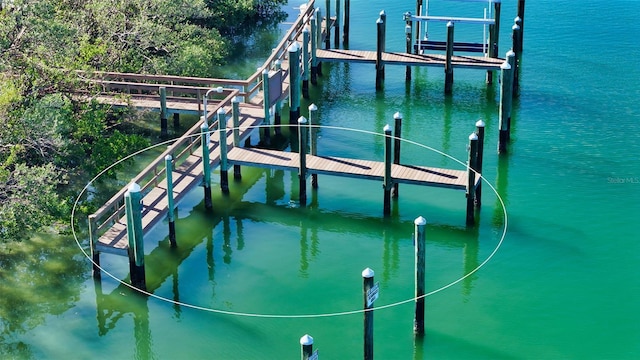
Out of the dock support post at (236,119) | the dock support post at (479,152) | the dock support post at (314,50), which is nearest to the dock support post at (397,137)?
the dock support post at (479,152)

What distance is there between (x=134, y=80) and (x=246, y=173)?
575cm

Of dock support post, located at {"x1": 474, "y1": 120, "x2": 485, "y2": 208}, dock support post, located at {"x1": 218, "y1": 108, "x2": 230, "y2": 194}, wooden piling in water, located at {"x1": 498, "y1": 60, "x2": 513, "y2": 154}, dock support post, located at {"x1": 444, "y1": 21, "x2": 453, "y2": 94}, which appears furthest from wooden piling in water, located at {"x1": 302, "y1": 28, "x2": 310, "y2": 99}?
dock support post, located at {"x1": 474, "y1": 120, "x2": 485, "y2": 208}

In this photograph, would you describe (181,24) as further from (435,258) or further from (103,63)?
(435,258)

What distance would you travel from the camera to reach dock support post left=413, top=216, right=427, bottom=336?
24.4 meters

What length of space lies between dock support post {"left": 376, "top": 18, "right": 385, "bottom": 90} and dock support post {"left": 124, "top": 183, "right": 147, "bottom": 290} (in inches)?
621

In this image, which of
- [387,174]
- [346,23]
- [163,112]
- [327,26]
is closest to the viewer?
[387,174]

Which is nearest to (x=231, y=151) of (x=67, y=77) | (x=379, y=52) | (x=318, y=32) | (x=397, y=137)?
(x=397, y=137)

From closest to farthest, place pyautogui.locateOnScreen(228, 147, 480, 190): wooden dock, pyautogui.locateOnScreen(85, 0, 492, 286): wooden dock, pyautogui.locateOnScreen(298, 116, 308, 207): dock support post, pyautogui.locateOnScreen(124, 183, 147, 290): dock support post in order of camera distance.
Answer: pyautogui.locateOnScreen(124, 183, 147, 290): dock support post
pyautogui.locateOnScreen(85, 0, 492, 286): wooden dock
pyautogui.locateOnScreen(228, 147, 480, 190): wooden dock
pyautogui.locateOnScreen(298, 116, 308, 207): dock support post

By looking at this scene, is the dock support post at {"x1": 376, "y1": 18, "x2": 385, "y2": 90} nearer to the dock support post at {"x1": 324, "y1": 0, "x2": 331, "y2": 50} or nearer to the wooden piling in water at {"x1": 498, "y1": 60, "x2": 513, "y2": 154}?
the dock support post at {"x1": 324, "y1": 0, "x2": 331, "y2": 50}

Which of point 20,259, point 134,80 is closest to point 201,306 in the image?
point 20,259

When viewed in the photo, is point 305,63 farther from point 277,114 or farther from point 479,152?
point 479,152

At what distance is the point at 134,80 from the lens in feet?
121

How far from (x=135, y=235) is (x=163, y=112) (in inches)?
376

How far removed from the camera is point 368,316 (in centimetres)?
2331
